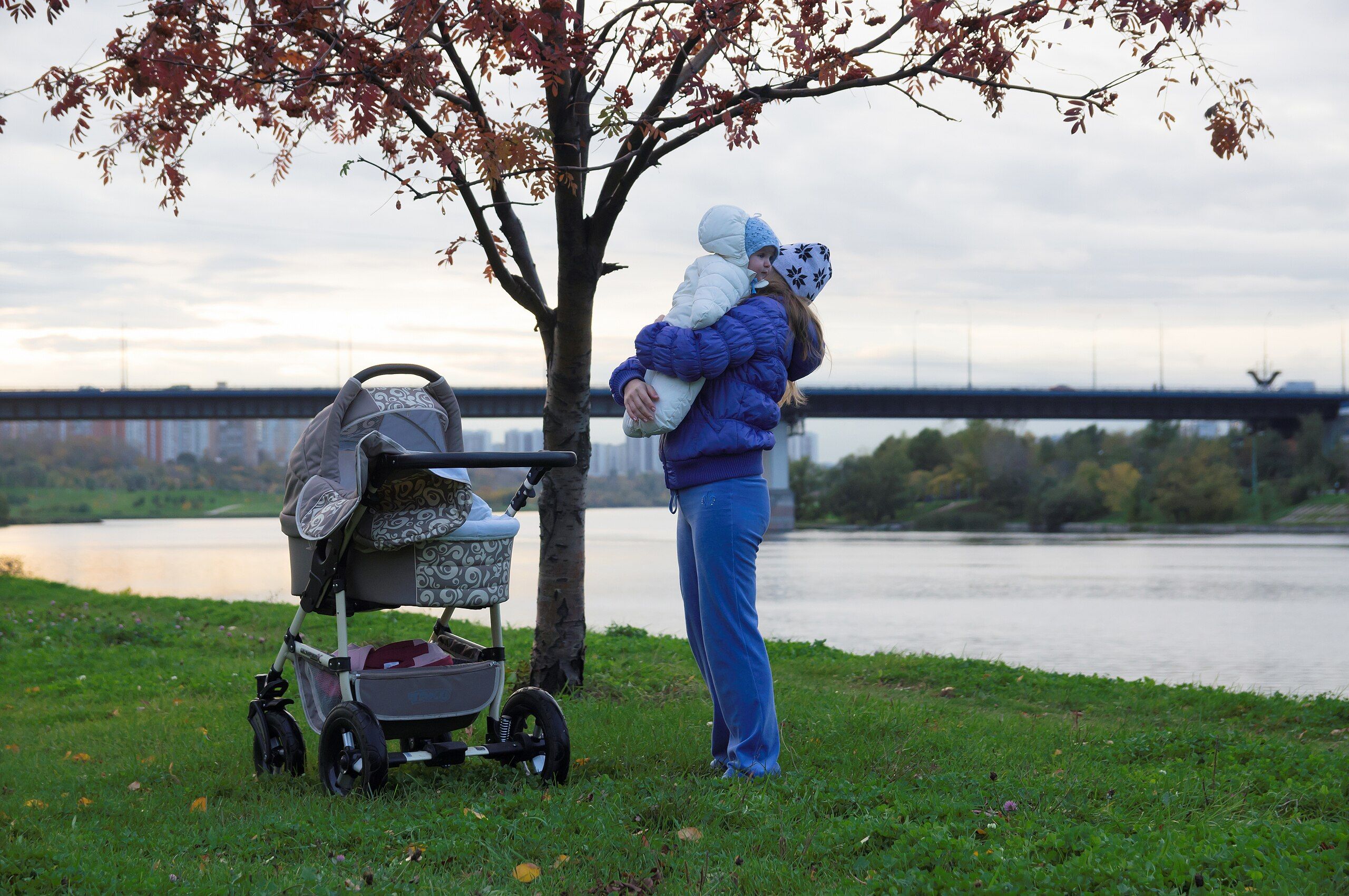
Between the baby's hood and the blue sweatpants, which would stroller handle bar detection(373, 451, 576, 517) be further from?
the baby's hood

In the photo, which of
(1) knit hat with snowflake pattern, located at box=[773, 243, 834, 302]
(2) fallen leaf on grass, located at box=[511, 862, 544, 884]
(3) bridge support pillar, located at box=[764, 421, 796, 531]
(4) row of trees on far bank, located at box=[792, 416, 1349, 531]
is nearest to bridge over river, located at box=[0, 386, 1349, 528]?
(3) bridge support pillar, located at box=[764, 421, 796, 531]

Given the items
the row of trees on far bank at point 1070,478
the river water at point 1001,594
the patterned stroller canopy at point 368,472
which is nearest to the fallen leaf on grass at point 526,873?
the patterned stroller canopy at point 368,472

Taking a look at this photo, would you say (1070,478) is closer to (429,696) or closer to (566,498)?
(566,498)

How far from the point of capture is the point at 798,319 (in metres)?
4.24

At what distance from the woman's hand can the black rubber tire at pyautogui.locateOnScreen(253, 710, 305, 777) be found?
6.16 ft

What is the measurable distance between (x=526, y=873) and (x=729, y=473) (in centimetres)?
160

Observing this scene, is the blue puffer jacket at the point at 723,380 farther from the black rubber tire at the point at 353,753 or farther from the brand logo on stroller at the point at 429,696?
the black rubber tire at the point at 353,753

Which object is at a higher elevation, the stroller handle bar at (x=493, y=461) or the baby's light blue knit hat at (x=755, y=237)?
the baby's light blue knit hat at (x=755, y=237)

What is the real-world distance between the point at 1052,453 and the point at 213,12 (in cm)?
9005

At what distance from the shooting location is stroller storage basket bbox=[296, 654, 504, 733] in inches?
156

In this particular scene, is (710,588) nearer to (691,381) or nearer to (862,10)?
(691,381)

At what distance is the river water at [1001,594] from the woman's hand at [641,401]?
6872mm

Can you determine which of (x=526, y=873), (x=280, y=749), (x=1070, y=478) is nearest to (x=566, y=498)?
(x=280, y=749)

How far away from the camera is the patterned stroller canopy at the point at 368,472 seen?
386 cm
